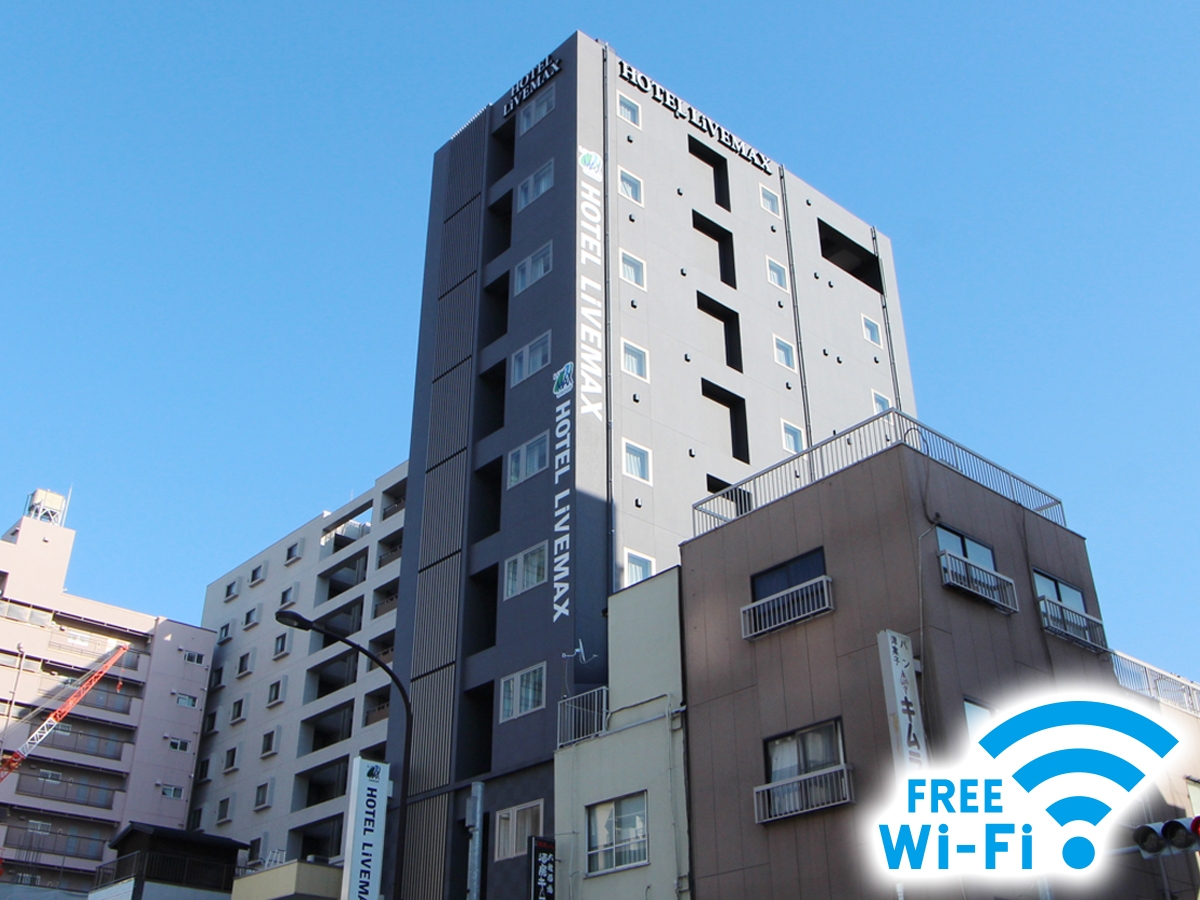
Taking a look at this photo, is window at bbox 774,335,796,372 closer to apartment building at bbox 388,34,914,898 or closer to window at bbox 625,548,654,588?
apartment building at bbox 388,34,914,898

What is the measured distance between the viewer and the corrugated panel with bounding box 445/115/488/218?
53000mm

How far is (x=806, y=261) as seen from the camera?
2228 inches

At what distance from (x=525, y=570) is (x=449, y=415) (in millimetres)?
9441

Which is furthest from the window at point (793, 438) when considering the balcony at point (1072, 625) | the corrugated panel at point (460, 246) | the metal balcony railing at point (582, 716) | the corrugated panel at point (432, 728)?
the balcony at point (1072, 625)

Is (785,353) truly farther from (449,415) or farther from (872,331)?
(449,415)

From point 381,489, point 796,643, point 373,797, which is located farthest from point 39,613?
point 796,643

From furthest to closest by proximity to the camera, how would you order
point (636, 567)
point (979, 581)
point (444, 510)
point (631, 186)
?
point (631, 186)
point (444, 510)
point (636, 567)
point (979, 581)

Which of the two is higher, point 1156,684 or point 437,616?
point 437,616

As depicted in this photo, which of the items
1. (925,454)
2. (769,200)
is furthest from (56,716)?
(925,454)

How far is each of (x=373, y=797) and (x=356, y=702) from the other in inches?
1352

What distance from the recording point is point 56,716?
80.7 metres

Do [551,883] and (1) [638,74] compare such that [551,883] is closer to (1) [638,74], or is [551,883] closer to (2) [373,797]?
(2) [373,797]

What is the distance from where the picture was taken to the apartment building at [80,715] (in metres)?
Answer: 77.6

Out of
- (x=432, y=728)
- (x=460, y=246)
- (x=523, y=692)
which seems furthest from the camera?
(x=460, y=246)
